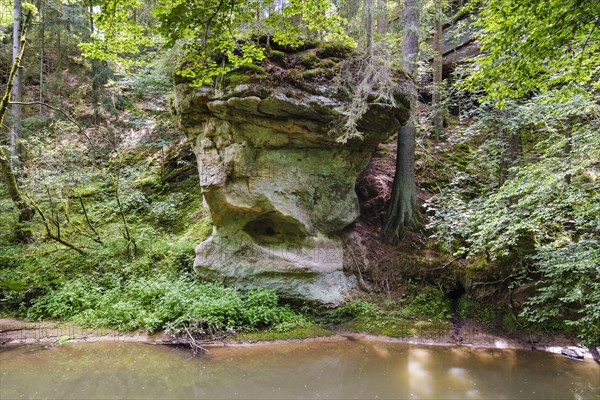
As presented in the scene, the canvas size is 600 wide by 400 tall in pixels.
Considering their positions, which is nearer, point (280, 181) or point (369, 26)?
point (369, 26)

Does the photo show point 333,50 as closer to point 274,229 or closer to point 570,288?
point 274,229

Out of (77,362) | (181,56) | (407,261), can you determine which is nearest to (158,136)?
(181,56)

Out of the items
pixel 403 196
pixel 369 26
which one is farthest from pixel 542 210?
pixel 369 26

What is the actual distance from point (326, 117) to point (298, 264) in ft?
11.2

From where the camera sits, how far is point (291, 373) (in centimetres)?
599

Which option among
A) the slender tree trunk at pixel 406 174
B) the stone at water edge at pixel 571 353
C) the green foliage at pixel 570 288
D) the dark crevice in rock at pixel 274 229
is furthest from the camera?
the slender tree trunk at pixel 406 174

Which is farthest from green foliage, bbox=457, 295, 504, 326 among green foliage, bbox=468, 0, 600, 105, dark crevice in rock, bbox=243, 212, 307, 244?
green foliage, bbox=468, 0, 600, 105

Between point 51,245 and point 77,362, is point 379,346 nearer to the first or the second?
point 77,362

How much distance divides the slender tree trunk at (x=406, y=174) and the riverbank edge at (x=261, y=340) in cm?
268

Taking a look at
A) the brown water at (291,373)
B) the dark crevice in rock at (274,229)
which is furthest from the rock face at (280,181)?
the brown water at (291,373)

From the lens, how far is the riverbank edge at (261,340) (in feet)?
23.2

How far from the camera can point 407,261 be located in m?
9.18

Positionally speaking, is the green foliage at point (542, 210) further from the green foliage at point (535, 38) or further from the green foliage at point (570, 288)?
the green foliage at point (535, 38)

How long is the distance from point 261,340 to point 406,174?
5.37m
